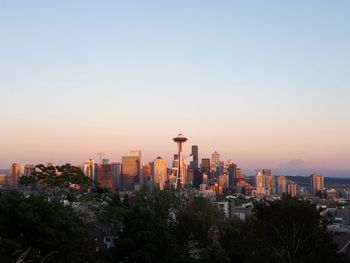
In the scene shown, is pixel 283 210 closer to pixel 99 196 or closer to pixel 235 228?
pixel 99 196

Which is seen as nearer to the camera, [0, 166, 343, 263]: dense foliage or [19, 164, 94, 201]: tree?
[0, 166, 343, 263]: dense foliage

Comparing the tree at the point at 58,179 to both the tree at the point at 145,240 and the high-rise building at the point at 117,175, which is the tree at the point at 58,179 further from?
the high-rise building at the point at 117,175

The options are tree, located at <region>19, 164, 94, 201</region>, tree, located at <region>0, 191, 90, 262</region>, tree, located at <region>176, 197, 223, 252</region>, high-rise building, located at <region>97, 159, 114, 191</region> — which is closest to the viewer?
tree, located at <region>0, 191, 90, 262</region>

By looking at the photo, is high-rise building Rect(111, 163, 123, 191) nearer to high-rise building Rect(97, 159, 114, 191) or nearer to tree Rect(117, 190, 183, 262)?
high-rise building Rect(97, 159, 114, 191)

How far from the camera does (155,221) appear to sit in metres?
32.2

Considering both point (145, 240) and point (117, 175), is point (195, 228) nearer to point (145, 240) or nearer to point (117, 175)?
point (145, 240)

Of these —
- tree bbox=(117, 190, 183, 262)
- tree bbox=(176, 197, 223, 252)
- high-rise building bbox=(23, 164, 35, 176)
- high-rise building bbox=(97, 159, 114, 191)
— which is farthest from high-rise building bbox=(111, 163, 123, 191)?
tree bbox=(117, 190, 183, 262)

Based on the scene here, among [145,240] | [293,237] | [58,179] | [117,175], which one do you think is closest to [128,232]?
[145,240]

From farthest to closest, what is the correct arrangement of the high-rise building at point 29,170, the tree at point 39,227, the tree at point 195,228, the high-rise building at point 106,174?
the high-rise building at point 106,174 < the tree at point 195,228 < the high-rise building at point 29,170 < the tree at point 39,227

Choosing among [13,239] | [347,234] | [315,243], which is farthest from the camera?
[347,234]

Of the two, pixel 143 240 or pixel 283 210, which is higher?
pixel 283 210

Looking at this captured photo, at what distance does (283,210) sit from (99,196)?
881 cm

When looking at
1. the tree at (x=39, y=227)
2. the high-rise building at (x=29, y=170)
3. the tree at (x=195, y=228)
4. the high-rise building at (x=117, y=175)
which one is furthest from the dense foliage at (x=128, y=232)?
the high-rise building at (x=117, y=175)

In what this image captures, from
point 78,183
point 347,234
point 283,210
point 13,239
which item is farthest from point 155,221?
point 347,234
